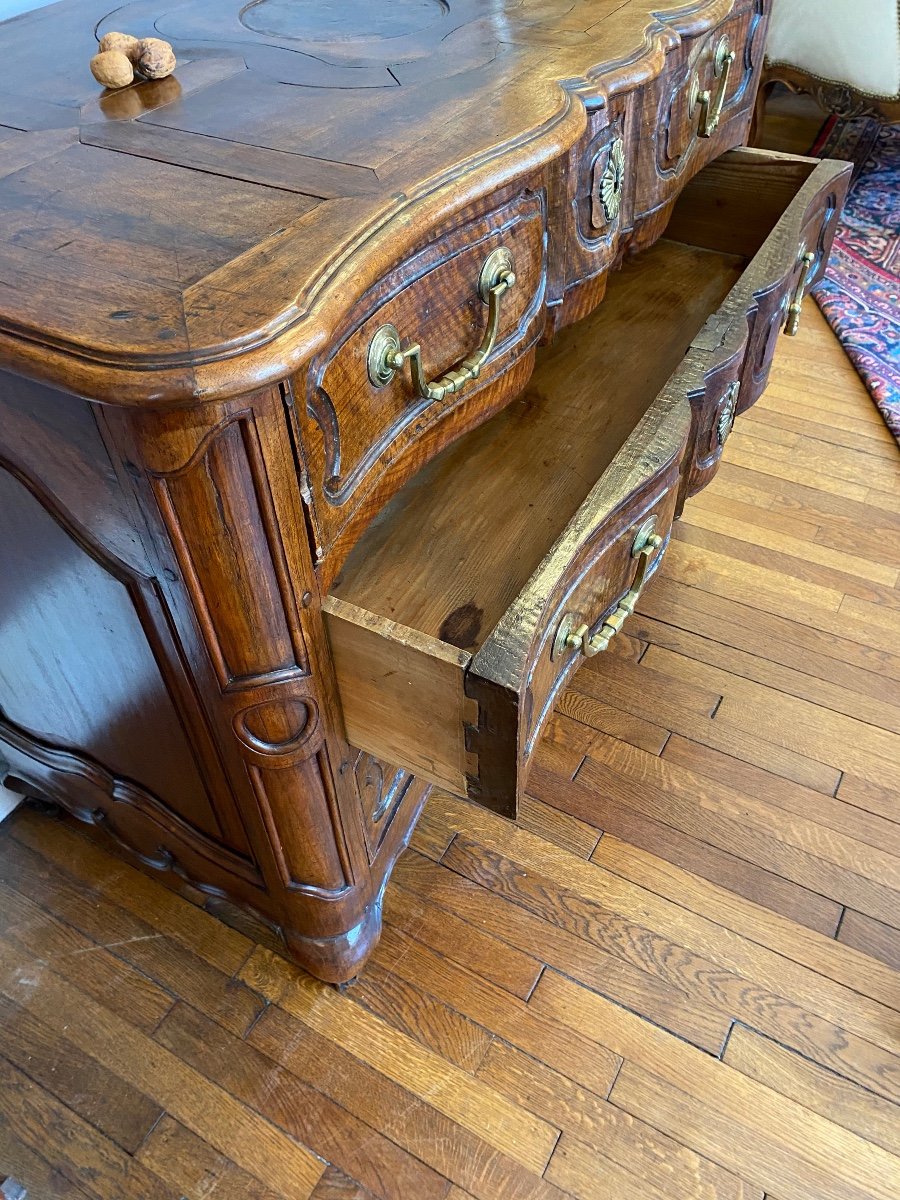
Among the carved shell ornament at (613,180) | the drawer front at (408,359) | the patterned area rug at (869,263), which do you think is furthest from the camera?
the patterned area rug at (869,263)

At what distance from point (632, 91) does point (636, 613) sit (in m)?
0.72

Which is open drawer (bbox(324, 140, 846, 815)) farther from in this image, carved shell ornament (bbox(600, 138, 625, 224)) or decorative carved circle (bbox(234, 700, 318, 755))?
carved shell ornament (bbox(600, 138, 625, 224))

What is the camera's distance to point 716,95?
983 mm

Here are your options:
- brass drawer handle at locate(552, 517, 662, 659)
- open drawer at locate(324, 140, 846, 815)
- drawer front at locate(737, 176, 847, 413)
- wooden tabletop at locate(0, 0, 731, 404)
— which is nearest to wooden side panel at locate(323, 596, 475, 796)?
open drawer at locate(324, 140, 846, 815)

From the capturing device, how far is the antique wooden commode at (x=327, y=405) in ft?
1.68

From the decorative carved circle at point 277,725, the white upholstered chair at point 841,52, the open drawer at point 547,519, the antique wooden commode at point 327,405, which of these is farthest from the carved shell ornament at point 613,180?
the white upholstered chair at point 841,52

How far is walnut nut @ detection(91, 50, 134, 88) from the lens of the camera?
684 mm

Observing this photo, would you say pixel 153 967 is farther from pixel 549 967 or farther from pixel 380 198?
pixel 380 198

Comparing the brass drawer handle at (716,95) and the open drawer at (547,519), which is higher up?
the brass drawer handle at (716,95)

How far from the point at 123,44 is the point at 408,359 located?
0.35 meters

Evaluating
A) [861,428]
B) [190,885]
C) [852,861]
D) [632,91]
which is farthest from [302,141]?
[861,428]

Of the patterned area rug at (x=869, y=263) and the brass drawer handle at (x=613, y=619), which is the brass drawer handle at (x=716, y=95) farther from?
the patterned area rug at (x=869, y=263)

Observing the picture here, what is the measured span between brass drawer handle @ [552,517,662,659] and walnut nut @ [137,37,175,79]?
526 millimetres

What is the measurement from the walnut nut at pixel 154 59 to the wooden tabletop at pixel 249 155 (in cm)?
1
